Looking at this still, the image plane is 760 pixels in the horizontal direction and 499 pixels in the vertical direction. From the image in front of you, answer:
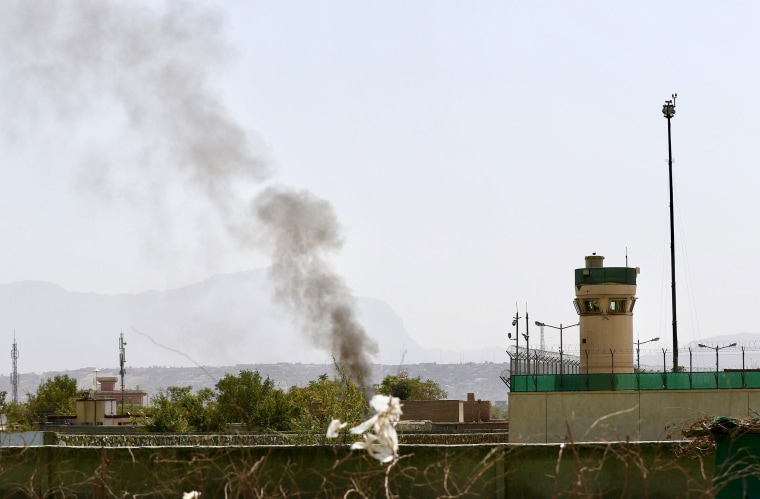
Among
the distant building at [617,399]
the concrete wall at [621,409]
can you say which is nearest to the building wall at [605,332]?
the distant building at [617,399]

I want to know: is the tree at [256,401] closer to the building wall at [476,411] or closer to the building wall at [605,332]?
the building wall at [476,411]

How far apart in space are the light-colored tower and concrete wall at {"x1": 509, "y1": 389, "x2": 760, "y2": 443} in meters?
11.3

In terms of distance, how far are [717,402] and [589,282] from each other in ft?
45.7

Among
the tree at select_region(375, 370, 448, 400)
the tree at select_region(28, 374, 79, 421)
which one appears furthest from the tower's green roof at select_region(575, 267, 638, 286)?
the tree at select_region(375, 370, 448, 400)

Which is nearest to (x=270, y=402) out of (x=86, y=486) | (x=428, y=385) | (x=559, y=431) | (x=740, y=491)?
(x=559, y=431)

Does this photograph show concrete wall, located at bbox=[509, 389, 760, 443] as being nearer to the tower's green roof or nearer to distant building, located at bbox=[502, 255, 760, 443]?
distant building, located at bbox=[502, 255, 760, 443]

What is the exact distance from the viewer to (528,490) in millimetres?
15062

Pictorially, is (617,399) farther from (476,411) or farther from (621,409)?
(476,411)

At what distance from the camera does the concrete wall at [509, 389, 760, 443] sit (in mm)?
31906

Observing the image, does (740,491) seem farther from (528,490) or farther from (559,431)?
(559,431)

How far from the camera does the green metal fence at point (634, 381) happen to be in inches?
1267

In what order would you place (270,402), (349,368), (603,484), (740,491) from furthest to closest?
(349,368) < (270,402) < (603,484) < (740,491)

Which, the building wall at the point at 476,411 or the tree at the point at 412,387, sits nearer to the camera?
the building wall at the point at 476,411

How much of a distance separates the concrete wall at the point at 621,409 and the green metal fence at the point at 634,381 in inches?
7.3
